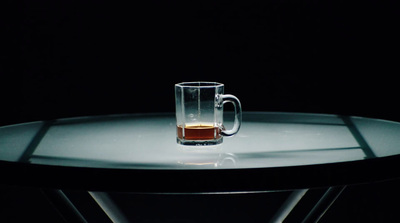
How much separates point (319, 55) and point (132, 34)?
31.6 inches

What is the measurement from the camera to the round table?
92cm

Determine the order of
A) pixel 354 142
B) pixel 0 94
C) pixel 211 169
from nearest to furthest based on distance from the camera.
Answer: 1. pixel 211 169
2. pixel 354 142
3. pixel 0 94

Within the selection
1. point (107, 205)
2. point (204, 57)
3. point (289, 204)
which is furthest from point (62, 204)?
point (204, 57)

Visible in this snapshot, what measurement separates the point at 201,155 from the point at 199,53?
148 cm

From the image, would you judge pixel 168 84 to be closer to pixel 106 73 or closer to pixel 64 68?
pixel 106 73

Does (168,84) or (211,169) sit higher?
(168,84)

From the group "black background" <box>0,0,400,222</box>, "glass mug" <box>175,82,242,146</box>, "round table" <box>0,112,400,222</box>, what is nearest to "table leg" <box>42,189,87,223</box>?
"round table" <box>0,112,400,222</box>

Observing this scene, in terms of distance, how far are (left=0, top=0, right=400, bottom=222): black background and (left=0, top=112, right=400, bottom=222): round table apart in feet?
2.83

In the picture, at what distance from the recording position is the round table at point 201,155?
0.92 meters

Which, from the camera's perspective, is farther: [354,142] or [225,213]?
[225,213]

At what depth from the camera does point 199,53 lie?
259 cm

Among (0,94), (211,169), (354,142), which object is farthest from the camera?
(0,94)

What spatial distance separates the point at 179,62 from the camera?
2.60m

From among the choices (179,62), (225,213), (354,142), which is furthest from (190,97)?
(225,213)
